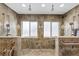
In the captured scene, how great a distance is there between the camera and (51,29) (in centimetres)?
156

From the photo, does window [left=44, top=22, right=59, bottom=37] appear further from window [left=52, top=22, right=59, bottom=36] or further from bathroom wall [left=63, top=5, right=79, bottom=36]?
bathroom wall [left=63, top=5, right=79, bottom=36]

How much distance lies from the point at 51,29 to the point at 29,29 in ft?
0.95

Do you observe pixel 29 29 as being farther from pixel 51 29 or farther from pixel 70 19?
pixel 70 19

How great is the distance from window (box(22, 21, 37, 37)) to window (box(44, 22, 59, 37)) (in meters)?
0.15

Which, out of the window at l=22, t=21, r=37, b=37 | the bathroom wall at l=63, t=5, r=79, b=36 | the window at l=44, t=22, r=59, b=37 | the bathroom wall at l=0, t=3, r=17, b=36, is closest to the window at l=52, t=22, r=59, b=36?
the window at l=44, t=22, r=59, b=37

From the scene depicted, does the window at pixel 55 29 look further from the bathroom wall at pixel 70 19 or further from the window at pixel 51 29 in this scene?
the bathroom wall at pixel 70 19

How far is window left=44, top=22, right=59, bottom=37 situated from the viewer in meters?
1.56

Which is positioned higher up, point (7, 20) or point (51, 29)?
point (7, 20)

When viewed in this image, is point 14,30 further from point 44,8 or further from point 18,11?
point 44,8

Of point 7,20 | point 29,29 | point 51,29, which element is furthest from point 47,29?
point 7,20

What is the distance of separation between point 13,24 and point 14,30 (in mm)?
81

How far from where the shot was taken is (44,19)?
1640mm

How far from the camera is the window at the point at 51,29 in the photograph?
1564 millimetres

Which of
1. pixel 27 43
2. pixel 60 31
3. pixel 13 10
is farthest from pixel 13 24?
pixel 60 31
